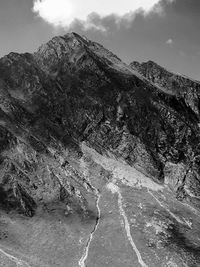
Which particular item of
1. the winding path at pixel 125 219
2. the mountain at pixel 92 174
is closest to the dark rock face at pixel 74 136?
the mountain at pixel 92 174

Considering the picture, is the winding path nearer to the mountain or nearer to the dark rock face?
the mountain

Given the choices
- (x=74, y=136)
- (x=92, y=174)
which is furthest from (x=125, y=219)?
(x=74, y=136)

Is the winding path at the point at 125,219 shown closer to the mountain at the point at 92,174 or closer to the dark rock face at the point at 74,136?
the mountain at the point at 92,174

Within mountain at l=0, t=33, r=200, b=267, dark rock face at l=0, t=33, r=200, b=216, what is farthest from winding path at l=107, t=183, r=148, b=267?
dark rock face at l=0, t=33, r=200, b=216

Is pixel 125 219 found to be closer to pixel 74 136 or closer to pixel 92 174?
pixel 92 174

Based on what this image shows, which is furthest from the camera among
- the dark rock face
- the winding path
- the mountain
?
the dark rock face

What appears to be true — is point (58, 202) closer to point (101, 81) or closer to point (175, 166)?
point (175, 166)
